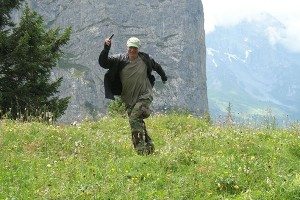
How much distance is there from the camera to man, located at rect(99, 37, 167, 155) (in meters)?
11.5

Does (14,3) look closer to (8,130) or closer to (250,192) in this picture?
(8,130)

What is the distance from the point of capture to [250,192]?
24.2 ft

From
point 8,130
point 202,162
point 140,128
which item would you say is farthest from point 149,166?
point 8,130

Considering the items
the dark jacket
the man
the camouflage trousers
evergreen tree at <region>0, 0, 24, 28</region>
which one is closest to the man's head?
the man

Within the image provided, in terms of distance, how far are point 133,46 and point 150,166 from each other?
324 cm

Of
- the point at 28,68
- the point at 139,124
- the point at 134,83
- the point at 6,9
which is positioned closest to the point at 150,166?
the point at 139,124

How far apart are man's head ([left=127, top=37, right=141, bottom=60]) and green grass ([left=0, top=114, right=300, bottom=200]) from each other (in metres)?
2.45

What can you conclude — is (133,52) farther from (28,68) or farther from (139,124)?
(28,68)

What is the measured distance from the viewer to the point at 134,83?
38.3ft

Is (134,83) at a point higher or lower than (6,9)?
lower

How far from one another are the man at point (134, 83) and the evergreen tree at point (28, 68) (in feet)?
49.4

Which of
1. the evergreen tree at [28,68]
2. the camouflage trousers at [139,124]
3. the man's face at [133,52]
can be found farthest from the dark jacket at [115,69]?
the evergreen tree at [28,68]

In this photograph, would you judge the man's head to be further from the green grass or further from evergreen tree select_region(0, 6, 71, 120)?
evergreen tree select_region(0, 6, 71, 120)

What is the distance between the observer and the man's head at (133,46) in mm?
11453
